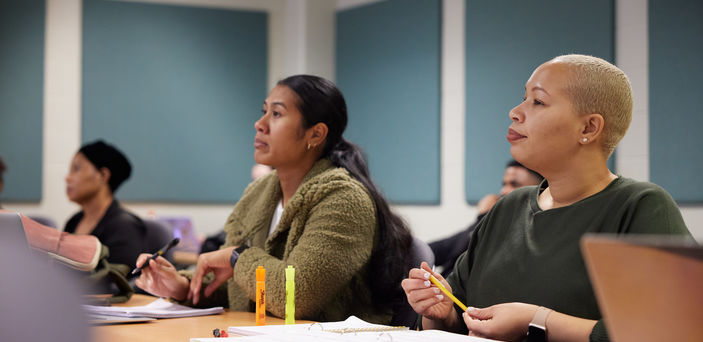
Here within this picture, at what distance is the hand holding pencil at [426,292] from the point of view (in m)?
1.54

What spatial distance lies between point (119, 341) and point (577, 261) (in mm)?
889

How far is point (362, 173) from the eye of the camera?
88.0 inches

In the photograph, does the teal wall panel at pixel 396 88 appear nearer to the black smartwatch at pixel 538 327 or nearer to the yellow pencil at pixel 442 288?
the yellow pencil at pixel 442 288

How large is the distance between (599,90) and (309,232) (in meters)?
0.85

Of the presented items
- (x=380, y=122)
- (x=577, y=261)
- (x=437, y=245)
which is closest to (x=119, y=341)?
(x=577, y=261)

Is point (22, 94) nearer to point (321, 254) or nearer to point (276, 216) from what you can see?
point (276, 216)

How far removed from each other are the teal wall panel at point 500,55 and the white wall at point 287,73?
12 cm

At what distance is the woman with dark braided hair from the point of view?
196cm

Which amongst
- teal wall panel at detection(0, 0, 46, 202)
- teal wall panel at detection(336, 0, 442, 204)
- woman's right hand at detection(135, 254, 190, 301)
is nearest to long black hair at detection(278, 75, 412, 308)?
woman's right hand at detection(135, 254, 190, 301)

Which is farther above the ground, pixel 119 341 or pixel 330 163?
pixel 330 163

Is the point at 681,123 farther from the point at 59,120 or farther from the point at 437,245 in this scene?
the point at 59,120

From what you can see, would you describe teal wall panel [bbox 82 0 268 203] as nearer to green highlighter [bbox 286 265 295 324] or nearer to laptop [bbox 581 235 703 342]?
green highlighter [bbox 286 265 295 324]

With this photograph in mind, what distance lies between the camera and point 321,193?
6.76ft

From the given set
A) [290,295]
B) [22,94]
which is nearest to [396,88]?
[22,94]
